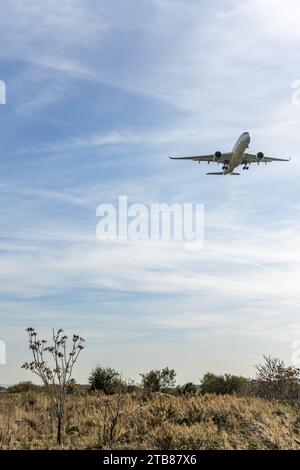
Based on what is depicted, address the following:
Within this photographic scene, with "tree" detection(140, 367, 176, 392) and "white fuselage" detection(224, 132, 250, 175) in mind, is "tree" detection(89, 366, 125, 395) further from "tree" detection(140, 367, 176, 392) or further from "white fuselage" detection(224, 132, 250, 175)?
"white fuselage" detection(224, 132, 250, 175)

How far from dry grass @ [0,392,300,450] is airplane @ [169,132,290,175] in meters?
32.5

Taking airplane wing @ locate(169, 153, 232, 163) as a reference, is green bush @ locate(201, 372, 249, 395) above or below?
below

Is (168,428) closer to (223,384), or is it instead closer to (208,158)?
(223,384)

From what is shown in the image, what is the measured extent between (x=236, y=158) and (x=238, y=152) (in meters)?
1.11

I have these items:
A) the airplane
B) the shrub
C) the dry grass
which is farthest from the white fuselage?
the dry grass

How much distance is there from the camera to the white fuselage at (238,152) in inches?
2084

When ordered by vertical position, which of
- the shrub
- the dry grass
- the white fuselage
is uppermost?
the white fuselage

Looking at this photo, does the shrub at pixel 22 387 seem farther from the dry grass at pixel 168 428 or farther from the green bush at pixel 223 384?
the dry grass at pixel 168 428

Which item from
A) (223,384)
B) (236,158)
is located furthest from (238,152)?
(223,384)

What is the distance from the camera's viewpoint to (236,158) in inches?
2167

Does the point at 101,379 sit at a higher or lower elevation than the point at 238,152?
lower

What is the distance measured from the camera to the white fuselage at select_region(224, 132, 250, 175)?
52.9 metres
